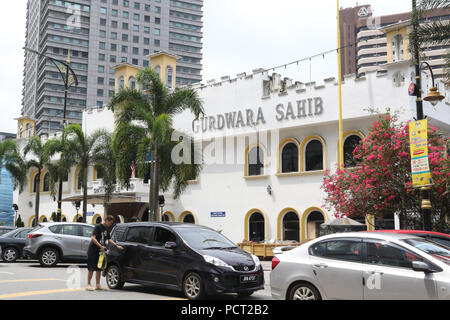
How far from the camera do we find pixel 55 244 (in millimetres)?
17641

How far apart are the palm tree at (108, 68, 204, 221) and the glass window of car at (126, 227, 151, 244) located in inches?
381

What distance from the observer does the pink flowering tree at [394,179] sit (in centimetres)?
1706

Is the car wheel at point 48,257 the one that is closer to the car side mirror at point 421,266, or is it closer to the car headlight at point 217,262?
the car headlight at point 217,262

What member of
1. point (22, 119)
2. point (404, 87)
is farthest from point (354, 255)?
point (22, 119)

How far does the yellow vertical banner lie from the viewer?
13789 mm

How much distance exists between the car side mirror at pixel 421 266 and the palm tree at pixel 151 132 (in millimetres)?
15694

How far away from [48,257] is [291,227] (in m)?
12.4

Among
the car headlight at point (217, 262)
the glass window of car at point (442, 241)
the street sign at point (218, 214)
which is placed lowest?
the car headlight at point (217, 262)

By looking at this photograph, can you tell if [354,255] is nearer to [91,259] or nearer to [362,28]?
[91,259]

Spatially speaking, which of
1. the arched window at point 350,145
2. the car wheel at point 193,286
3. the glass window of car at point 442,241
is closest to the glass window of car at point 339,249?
the glass window of car at point 442,241

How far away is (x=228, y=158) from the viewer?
92.9ft

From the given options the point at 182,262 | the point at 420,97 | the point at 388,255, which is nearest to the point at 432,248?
the point at 388,255

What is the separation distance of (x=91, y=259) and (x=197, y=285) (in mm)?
2938

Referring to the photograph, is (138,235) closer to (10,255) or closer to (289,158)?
(10,255)
